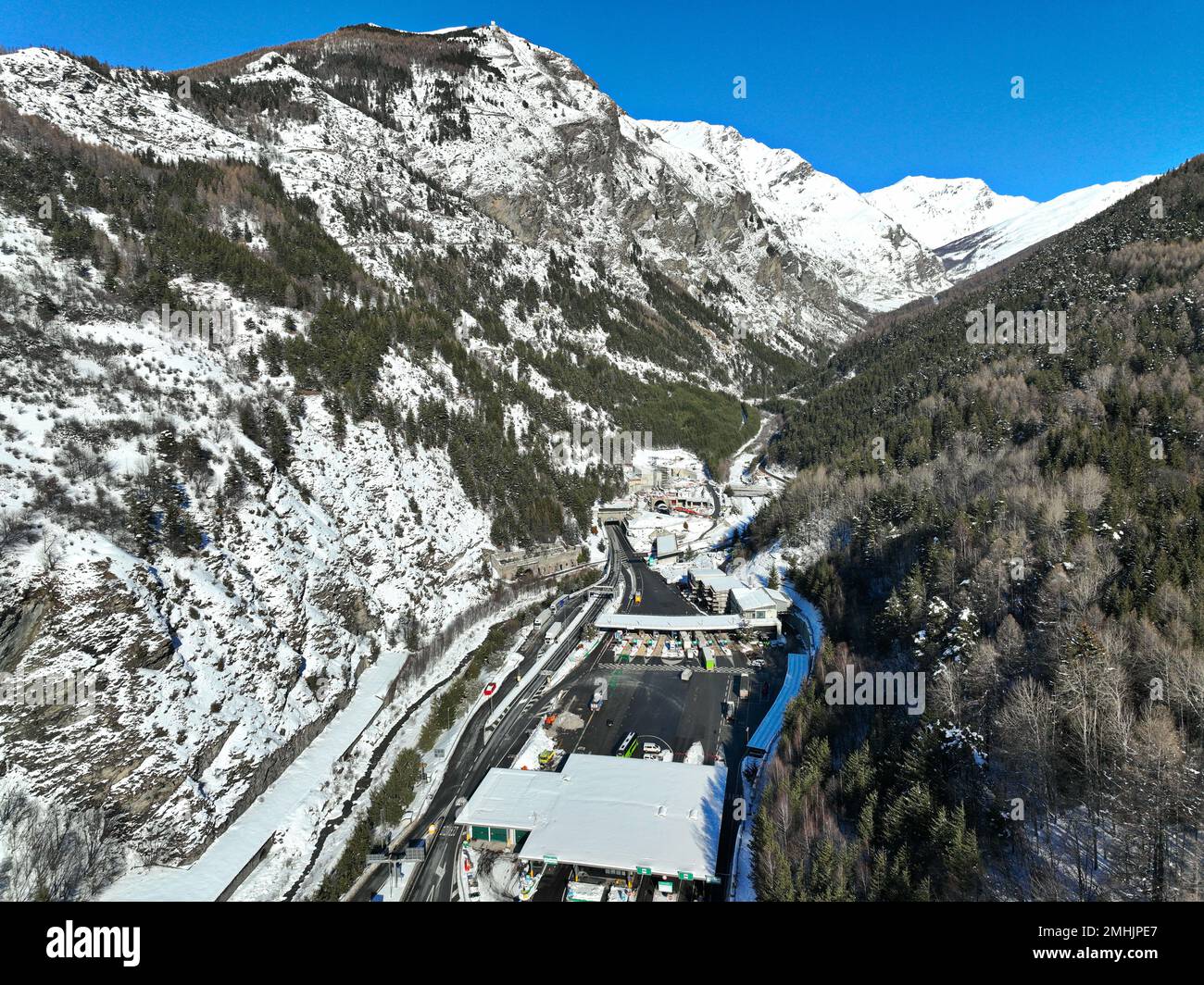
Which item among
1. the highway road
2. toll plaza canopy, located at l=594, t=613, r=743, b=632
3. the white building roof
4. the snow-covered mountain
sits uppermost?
the snow-covered mountain

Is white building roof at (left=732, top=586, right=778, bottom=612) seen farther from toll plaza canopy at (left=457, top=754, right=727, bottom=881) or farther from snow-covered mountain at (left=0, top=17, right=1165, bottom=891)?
snow-covered mountain at (left=0, top=17, right=1165, bottom=891)

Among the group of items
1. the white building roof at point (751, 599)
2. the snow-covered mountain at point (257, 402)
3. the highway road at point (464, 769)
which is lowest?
the highway road at point (464, 769)

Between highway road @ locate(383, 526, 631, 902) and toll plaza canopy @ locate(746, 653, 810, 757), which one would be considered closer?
highway road @ locate(383, 526, 631, 902)

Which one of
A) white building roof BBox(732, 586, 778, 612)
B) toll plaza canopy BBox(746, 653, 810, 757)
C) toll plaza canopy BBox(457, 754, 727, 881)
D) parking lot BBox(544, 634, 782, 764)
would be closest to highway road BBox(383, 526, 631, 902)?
toll plaza canopy BBox(457, 754, 727, 881)

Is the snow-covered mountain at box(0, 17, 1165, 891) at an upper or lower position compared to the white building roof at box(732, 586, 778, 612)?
upper

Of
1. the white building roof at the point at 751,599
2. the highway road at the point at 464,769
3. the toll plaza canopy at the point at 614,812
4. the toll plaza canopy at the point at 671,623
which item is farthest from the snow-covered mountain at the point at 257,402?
the white building roof at the point at 751,599

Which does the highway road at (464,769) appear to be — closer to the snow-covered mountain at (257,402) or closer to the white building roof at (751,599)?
the snow-covered mountain at (257,402)
